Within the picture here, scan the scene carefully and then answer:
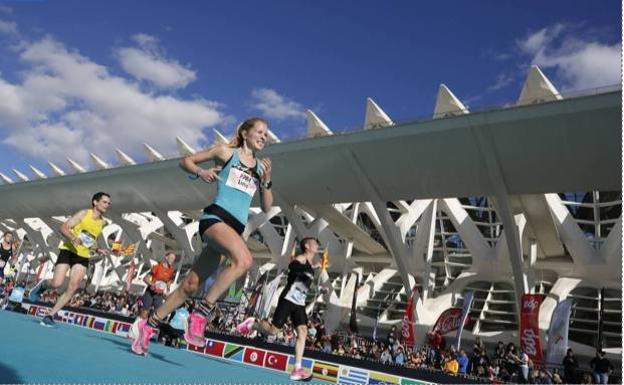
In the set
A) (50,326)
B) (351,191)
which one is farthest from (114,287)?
(50,326)

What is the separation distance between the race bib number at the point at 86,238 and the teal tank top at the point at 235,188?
413cm

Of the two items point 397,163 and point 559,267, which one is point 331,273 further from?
point 397,163

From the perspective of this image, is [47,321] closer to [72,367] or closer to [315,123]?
[72,367]

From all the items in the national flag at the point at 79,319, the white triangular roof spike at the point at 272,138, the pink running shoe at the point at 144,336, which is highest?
the white triangular roof spike at the point at 272,138

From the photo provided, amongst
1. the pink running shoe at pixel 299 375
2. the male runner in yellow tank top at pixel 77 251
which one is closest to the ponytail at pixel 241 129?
the pink running shoe at pixel 299 375

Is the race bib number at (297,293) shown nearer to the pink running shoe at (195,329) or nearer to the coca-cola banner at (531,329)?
the pink running shoe at (195,329)

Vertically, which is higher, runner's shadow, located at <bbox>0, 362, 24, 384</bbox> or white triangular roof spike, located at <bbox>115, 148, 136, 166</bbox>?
white triangular roof spike, located at <bbox>115, 148, 136, 166</bbox>

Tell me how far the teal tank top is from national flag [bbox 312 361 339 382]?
545 cm

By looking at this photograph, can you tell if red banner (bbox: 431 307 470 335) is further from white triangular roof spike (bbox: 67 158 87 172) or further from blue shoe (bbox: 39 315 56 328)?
white triangular roof spike (bbox: 67 158 87 172)

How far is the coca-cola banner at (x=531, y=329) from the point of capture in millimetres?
18109

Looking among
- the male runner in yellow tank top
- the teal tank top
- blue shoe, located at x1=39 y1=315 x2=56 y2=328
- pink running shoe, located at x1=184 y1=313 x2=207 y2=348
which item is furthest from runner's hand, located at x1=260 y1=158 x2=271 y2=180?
blue shoe, located at x1=39 y1=315 x2=56 y2=328

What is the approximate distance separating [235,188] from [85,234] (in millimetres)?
4377

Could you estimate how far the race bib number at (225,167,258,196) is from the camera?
399cm

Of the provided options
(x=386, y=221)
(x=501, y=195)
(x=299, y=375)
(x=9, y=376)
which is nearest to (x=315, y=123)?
(x=386, y=221)
